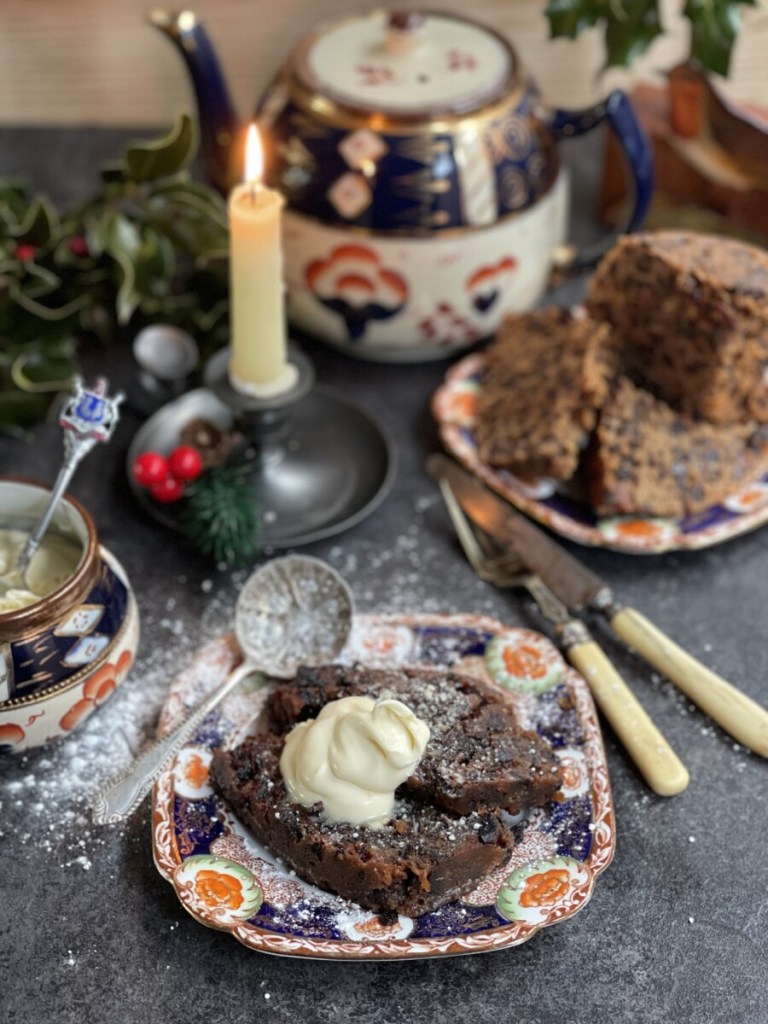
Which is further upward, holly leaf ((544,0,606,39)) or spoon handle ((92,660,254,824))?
holly leaf ((544,0,606,39))

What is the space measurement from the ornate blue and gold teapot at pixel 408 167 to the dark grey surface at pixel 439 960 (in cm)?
35

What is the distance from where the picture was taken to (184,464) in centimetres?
142

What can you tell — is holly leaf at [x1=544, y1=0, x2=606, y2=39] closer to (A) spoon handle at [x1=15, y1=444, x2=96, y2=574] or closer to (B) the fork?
(B) the fork

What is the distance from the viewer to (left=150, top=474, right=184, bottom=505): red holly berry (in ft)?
4.67

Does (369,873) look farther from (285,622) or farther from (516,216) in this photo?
(516,216)

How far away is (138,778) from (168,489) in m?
0.42

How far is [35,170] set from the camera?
6.70ft

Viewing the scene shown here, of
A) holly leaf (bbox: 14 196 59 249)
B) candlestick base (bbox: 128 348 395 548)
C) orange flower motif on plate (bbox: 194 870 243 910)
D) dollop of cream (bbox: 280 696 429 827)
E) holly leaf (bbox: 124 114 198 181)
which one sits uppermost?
holly leaf (bbox: 124 114 198 181)

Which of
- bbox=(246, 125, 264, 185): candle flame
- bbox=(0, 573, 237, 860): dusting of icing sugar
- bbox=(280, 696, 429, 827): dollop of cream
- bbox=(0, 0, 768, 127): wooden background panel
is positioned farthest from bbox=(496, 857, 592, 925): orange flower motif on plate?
bbox=(0, 0, 768, 127): wooden background panel

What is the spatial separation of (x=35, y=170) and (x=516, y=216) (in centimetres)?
93

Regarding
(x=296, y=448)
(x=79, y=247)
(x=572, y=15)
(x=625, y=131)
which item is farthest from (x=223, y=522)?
(x=572, y=15)

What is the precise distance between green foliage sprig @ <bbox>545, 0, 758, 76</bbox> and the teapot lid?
0.43ft

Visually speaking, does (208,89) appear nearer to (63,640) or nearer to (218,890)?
(63,640)

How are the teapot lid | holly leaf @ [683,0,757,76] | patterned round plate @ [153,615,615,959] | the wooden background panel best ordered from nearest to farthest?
patterned round plate @ [153,615,615,959]
the teapot lid
holly leaf @ [683,0,757,76]
the wooden background panel
